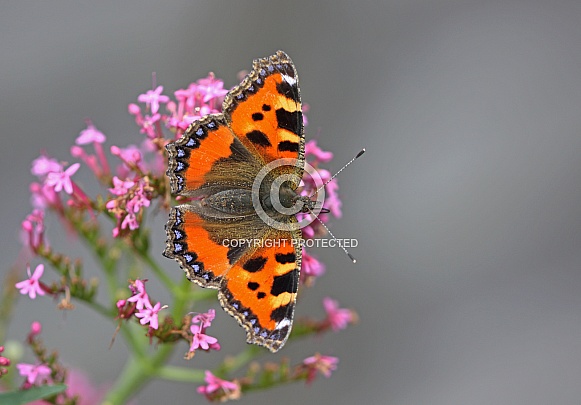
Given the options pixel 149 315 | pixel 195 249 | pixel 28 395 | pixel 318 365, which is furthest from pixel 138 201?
pixel 318 365

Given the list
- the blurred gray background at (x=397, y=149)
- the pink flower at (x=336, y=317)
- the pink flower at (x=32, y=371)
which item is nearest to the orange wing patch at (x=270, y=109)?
the pink flower at (x=336, y=317)

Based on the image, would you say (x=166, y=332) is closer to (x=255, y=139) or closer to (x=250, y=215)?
(x=250, y=215)

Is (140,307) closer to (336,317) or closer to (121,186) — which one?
(121,186)

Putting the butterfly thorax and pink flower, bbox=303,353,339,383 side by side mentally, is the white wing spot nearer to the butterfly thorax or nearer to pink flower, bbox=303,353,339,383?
the butterfly thorax

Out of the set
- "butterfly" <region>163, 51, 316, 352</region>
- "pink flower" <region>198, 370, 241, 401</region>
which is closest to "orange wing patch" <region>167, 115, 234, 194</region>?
"butterfly" <region>163, 51, 316, 352</region>

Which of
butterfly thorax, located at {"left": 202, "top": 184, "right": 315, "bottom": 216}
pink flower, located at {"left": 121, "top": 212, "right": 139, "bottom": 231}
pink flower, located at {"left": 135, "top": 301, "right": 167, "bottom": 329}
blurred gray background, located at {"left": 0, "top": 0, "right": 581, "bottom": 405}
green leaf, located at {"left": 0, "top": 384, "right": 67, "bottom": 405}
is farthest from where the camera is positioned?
blurred gray background, located at {"left": 0, "top": 0, "right": 581, "bottom": 405}

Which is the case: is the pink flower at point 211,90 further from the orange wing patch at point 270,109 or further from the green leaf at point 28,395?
the green leaf at point 28,395

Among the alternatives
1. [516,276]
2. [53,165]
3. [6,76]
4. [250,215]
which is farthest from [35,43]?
[516,276]

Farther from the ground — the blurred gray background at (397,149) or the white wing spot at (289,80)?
the blurred gray background at (397,149)
